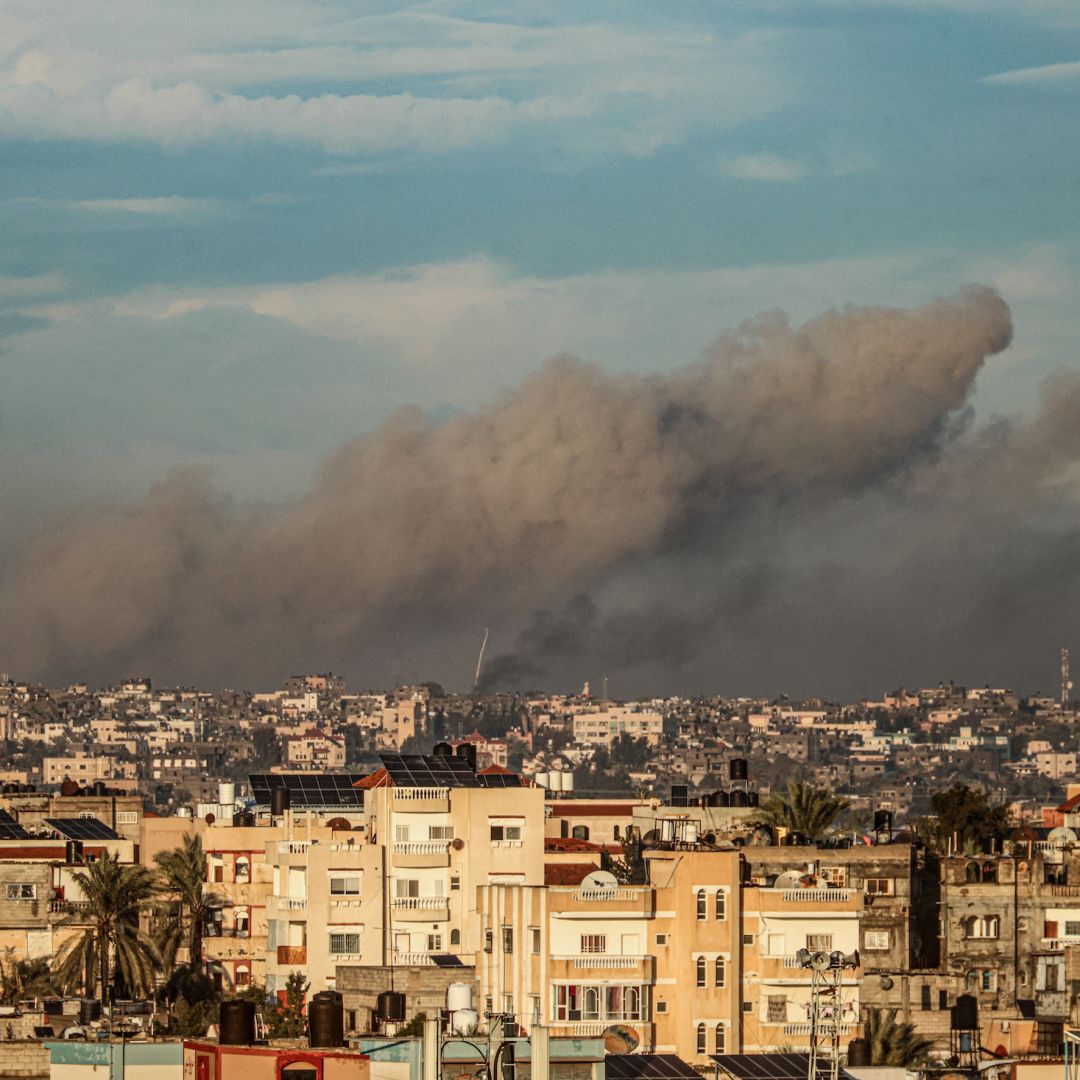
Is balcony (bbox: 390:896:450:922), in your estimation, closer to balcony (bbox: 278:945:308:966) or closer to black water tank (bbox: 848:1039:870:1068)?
balcony (bbox: 278:945:308:966)

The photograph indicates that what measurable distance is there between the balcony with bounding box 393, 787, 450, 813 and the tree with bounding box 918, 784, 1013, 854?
20277 mm

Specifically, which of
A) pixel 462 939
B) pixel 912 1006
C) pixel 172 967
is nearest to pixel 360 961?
pixel 462 939

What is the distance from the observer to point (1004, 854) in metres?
79.9

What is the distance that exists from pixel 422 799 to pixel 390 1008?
24.2m

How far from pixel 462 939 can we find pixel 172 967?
9.21 meters

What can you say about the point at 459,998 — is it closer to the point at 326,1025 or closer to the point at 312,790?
the point at 326,1025

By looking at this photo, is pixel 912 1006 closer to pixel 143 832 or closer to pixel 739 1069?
pixel 739 1069

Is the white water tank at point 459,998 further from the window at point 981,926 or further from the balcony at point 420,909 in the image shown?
the window at point 981,926

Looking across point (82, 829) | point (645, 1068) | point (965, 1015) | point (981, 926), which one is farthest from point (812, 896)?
point (82, 829)

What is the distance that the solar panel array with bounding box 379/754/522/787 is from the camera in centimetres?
7756

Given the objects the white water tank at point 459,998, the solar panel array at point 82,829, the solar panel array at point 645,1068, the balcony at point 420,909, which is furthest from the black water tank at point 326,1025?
the solar panel array at point 82,829

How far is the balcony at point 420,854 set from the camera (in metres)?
75.0

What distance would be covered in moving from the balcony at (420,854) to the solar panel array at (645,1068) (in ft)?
82.5

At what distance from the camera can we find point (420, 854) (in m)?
75.1
